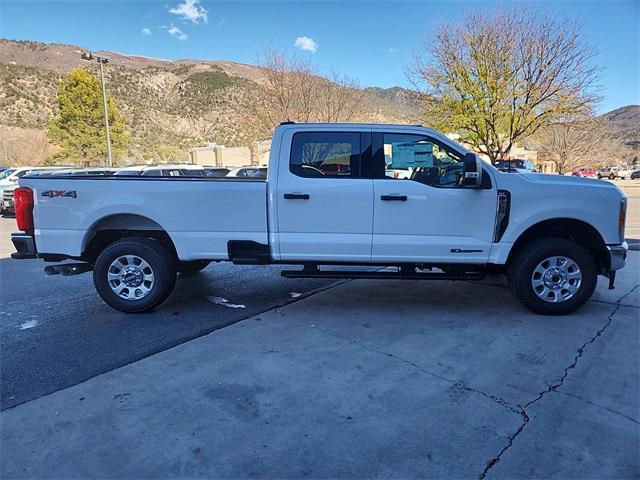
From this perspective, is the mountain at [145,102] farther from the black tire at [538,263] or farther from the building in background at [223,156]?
Result: the black tire at [538,263]

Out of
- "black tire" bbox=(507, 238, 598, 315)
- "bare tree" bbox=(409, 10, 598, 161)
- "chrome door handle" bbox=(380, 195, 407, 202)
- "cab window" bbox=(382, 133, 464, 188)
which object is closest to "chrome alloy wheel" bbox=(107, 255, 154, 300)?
"chrome door handle" bbox=(380, 195, 407, 202)

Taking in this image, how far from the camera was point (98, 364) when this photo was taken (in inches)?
152

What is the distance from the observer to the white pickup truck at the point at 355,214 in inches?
192

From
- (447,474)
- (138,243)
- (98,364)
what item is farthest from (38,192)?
(447,474)

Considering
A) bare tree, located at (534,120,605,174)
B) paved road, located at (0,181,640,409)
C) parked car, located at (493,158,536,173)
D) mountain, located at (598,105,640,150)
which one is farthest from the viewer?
mountain, located at (598,105,640,150)

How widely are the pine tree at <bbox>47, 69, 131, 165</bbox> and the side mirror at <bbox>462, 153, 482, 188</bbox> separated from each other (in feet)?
122

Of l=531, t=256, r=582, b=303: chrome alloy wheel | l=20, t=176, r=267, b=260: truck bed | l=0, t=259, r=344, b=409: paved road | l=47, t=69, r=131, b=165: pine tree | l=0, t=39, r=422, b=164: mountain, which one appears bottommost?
l=0, t=259, r=344, b=409: paved road

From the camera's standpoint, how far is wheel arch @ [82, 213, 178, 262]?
510cm

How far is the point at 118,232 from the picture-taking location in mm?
5344

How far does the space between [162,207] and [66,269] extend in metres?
1.43

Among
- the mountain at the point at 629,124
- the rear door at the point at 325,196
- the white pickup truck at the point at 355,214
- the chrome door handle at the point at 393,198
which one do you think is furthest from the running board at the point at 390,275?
the mountain at the point at 629,124

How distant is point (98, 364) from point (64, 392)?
48 centimetres

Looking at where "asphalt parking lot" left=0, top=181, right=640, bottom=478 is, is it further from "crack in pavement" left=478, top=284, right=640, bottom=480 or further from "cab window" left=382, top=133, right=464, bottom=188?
"cab window" left=382, top=133, right=464, bottom=188

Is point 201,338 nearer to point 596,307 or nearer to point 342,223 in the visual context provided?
point 342,223
